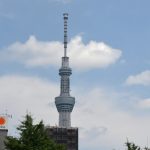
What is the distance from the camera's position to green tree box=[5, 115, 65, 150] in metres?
49.7

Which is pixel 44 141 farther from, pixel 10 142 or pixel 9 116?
pixel 9 116

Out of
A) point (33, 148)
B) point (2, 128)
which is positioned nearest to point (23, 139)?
point (33, 148)

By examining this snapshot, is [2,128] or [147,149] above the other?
[2,128]

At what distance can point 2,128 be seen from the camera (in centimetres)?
10956

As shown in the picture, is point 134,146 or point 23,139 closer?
point 23,139

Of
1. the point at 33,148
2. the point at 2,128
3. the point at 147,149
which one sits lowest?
the point at 33,148

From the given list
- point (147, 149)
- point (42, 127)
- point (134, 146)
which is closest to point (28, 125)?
point (42, 127)

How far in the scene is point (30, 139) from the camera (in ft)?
164

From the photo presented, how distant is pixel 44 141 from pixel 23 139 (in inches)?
78.7

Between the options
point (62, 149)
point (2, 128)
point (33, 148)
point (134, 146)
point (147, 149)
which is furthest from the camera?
point (2, 128)

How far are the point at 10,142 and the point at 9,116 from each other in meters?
60.6

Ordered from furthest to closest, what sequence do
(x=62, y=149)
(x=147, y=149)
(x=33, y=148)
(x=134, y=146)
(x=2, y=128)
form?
(x=2, y=128)
(x=147, y=149)
(x=134, y=146)
(x=62, y=149)
(x=33, y=148)

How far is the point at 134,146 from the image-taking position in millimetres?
66250

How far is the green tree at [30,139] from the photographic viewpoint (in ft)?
163
